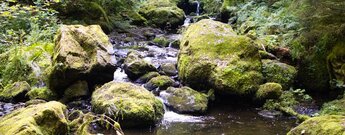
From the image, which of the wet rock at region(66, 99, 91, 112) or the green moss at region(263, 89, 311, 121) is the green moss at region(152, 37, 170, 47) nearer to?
the wet rock at region(66, 99, 91, 112)

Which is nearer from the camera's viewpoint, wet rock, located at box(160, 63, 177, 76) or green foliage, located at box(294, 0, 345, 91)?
green foliage, located at box(294, 0, 345, 91)

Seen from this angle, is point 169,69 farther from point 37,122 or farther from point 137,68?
point 37,122

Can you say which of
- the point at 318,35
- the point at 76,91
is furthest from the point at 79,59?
the point at 318,35

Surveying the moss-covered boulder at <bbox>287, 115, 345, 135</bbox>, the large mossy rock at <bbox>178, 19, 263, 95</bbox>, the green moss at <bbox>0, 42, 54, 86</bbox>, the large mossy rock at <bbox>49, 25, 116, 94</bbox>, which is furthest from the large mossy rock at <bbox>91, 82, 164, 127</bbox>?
the moss-covered boulder at <bbox>287, 115, 345, 135</bbox>

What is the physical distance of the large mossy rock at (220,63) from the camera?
844cm

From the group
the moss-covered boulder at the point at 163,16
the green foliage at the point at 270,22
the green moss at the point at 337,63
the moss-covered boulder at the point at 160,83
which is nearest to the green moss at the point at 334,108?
the green moss at the point at 337,63

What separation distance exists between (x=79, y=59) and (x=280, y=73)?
191 inches

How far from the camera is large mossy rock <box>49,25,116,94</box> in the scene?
27.3ft

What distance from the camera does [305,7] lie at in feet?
24.2

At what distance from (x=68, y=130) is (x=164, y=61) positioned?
6753mm

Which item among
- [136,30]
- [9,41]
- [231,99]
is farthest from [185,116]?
[136,30]

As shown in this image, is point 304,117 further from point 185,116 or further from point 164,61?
point 164,61

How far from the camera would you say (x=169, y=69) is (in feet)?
34.1

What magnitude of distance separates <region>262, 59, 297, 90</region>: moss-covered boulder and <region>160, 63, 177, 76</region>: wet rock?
254cm
